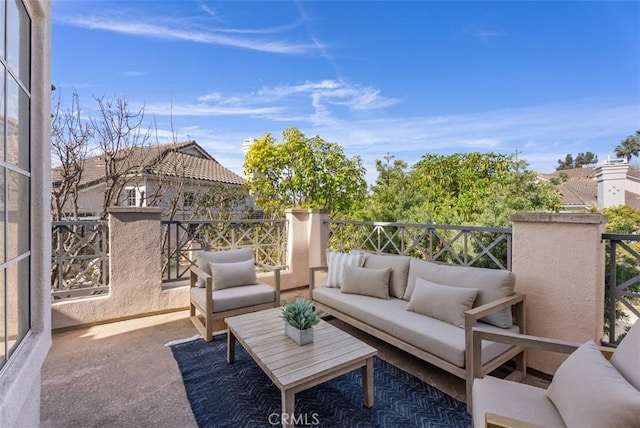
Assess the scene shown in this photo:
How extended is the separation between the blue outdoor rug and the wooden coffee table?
141mm

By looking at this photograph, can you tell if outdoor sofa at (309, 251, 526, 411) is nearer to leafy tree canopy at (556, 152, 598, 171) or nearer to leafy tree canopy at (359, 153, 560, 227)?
leafy tree canopy at (359, 153, 560, 227)

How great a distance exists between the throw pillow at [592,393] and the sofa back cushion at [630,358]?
0.04 metres

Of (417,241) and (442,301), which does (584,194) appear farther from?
(442,301)

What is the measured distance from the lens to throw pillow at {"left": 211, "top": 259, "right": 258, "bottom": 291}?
3.84 m

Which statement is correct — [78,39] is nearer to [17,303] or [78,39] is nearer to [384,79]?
[17,303]

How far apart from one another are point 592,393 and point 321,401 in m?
1.72

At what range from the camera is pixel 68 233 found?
4.00m

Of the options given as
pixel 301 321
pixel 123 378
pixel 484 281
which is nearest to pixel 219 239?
pixel 123 378

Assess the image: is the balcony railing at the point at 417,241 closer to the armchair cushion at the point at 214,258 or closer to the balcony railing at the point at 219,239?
the balcony railing at the point at 219,239

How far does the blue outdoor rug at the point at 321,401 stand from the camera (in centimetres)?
214

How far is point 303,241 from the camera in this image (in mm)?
5535

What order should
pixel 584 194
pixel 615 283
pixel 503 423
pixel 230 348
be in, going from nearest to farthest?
pixel 503 423
pixel 615 283
pixel 230 348
pixel 584 194

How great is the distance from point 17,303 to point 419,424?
2461 mm

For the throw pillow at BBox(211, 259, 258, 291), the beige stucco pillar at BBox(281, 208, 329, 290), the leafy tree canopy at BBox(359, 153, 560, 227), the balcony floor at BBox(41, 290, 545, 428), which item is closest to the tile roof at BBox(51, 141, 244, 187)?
the beige stucco pillar at BBox(281, 208, 329, 290)
